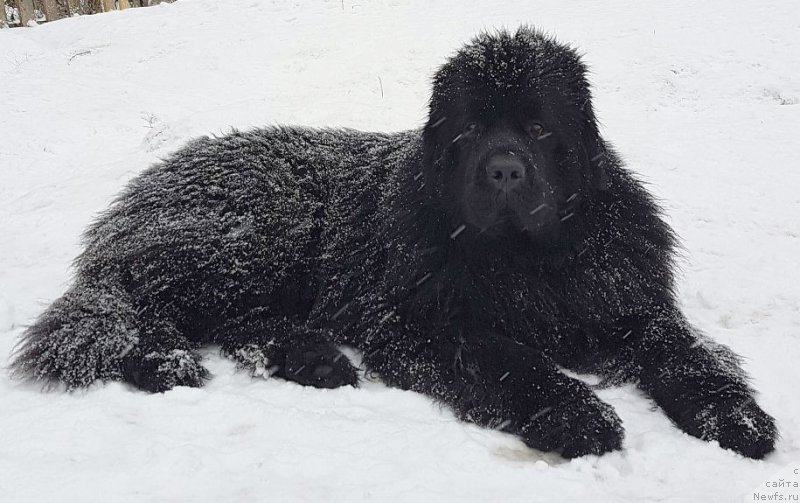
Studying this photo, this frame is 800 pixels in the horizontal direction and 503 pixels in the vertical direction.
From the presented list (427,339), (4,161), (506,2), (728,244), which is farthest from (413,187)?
(506,2)

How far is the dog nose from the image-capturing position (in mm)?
2916

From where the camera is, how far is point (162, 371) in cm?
295

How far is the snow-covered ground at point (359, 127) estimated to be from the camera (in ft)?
7.41

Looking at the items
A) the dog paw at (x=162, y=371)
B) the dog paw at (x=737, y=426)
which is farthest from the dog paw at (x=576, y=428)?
the dog paw at (x=162, y=371)

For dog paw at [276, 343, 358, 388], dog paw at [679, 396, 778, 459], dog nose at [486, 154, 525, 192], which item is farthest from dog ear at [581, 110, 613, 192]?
dog paw at [276, 343, 358, 388]

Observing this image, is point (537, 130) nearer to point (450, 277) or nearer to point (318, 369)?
point (450, 277)

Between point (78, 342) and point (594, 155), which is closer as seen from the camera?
point (78, 342)

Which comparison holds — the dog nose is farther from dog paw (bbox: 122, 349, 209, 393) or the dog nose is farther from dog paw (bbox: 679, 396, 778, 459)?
dog paw (bbox: 122, 349, 209, 393)

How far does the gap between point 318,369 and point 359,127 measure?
16.8ft

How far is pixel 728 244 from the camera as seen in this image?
4629mm

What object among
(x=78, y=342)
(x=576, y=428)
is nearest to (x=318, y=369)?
(x=78, y=342)

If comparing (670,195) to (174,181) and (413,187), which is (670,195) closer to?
(413,187)

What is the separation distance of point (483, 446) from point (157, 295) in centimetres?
189

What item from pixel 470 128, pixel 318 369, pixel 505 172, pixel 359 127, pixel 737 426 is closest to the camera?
pixel 737 426
